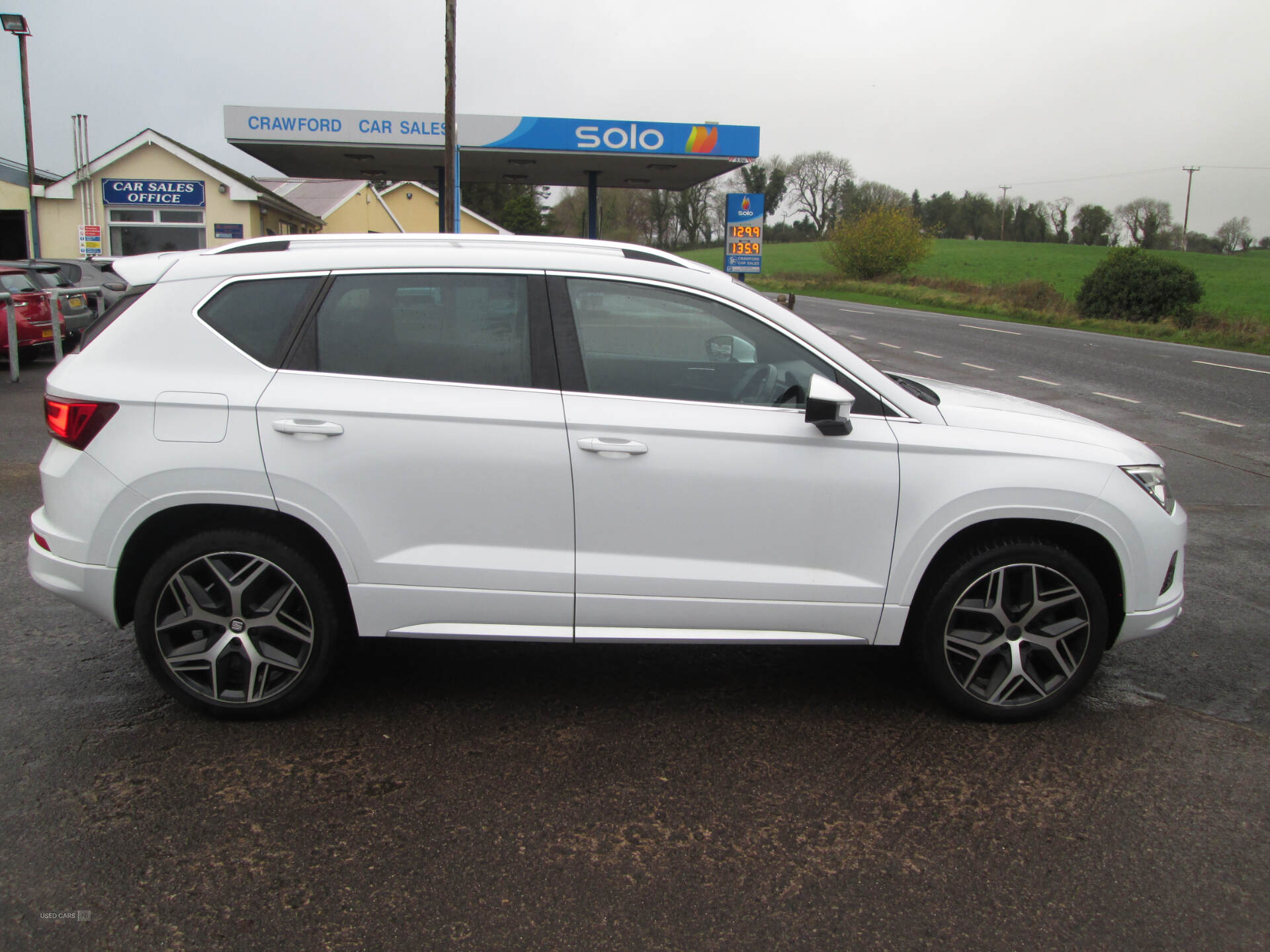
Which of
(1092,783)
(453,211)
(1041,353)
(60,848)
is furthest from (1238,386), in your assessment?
(60,848)

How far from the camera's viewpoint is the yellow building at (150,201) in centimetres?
3002

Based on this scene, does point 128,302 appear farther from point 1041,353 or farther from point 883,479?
point 1041,353

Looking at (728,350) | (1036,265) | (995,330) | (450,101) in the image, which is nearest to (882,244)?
(1036,265)

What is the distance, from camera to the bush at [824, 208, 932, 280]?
55500 mm

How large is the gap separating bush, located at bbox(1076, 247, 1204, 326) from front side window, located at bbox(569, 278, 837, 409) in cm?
3156

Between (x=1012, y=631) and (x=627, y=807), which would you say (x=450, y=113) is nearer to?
(x=1012, y=631)

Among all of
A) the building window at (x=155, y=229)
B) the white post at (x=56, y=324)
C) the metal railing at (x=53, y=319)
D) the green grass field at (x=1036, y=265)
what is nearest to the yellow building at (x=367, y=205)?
the building window at (x=155, y=229)

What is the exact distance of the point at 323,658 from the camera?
3.67m

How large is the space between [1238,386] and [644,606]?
15652mm

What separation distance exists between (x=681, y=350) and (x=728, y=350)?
7.3 inches

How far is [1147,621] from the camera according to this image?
382cm

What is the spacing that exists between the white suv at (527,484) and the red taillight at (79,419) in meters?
0.01

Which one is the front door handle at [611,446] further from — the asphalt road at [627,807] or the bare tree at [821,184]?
the bare tree at [821,184]

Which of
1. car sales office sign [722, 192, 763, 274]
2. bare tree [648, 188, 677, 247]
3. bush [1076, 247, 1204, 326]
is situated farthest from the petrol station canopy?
bare tree [648, 188, 677, 247]
